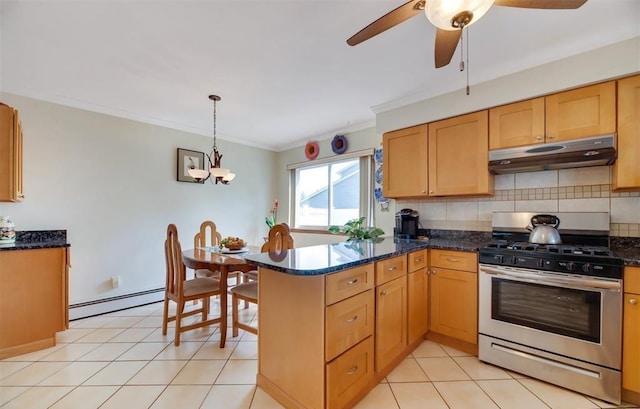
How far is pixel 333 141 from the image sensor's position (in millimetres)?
3941

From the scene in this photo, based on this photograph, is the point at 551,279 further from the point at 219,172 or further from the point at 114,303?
the point at 114,303

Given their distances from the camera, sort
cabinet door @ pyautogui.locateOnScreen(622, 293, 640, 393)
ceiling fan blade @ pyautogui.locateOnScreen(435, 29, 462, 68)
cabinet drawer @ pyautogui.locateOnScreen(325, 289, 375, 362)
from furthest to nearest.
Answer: cabinet door @ pyautogui.locateOnScreen(622, 293, 640, 393) → cabinet drawer @ pyautogui.locateOnScreen(325, 289, 375, 362) → ceiling fan blade @ pyautogui.locateOnScreen(435, 29, 462, 68)

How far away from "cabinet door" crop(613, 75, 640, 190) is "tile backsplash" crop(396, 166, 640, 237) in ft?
0.89

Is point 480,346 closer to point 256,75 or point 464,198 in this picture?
point 464,198

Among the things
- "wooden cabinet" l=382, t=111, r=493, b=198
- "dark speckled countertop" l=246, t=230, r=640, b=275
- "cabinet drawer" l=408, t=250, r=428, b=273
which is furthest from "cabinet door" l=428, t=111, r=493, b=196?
"cabinet drawer" l=408, t=250, r=428, b=273

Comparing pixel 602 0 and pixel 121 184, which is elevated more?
pixel 602 0

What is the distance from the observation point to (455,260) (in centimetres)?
227

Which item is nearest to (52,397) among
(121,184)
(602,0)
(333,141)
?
(121,184)

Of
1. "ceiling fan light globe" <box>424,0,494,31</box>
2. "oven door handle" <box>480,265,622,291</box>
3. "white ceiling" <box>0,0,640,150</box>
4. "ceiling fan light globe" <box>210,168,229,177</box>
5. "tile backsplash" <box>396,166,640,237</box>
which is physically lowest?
"oven door handle" <box>480,265,622,291</box>

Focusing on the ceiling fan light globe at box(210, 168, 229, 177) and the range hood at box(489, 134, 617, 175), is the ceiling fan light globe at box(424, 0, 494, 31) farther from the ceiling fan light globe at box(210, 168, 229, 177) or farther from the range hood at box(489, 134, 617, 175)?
the ceiling fan light globe at box(210, 168, 229, 177)

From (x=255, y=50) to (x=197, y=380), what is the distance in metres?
2.37

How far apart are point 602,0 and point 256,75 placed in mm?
2293

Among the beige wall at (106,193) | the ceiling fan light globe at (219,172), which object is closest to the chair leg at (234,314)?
the ceiling fan light globe at (219,172)

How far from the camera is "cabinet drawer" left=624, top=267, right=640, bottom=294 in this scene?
1.61 metres
